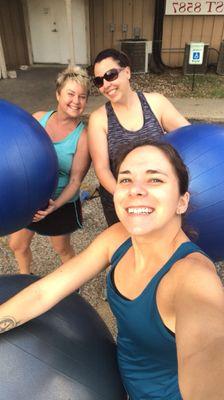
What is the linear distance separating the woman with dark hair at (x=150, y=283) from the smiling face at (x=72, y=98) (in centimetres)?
92

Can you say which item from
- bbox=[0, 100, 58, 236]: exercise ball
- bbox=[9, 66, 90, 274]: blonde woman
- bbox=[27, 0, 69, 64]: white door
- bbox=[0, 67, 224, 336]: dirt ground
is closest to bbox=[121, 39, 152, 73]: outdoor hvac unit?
bbox=[0, 67, 224, 336]: dirt ground

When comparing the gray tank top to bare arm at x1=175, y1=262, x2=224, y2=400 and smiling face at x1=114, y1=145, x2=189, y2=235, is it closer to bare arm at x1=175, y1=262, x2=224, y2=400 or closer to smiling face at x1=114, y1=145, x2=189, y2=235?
smiling face at x1=114, y1=145, x2=189, y2=235

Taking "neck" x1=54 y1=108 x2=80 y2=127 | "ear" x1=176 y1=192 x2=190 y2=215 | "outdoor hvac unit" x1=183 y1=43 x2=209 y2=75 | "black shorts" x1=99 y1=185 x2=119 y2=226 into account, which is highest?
"ear" x1=176 y1=192 x2=190 y2=215

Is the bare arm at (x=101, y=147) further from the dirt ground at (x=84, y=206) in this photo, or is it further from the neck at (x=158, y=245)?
the dirt ground at (x=84, y=206)

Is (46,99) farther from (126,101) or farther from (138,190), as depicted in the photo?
(138,190)

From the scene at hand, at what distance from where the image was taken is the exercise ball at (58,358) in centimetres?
136

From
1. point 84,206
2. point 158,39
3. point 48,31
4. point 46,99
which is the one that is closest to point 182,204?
point 84,206

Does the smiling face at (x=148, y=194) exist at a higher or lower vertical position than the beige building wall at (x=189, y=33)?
higher

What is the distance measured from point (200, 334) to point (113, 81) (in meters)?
1.59

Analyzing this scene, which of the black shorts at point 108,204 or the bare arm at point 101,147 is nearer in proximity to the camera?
the bare arm at point 101,147

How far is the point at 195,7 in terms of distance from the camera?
29.0 feet

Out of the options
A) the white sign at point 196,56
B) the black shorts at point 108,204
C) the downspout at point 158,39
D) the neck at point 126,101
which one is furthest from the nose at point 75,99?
the downspout at point 158,39

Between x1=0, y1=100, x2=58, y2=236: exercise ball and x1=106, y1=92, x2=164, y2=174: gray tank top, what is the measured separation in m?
0.36

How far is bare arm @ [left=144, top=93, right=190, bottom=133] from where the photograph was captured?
2193mm
